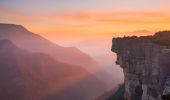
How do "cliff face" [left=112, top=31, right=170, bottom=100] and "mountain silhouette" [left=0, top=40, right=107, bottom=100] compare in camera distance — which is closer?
"cliff face" [left=112, top=31, right=170, bottom=100]

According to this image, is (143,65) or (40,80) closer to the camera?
(143,65)

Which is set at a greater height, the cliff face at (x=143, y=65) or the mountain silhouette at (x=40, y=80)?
the cliff face at (x=143, y=65)

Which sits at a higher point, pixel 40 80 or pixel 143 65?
pixel 143 65

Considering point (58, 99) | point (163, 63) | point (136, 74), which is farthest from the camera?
point (58, 99)

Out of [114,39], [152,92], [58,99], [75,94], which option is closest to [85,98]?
[75,94]

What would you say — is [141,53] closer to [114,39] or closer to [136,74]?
[136,74]
